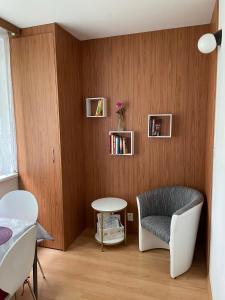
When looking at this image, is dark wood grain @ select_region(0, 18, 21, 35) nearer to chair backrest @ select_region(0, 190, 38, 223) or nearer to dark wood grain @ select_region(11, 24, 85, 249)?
dark wood grain @ select_region(11, 24, 85, 249)

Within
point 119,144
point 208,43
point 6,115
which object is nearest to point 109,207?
point 119,144

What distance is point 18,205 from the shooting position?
2209mm

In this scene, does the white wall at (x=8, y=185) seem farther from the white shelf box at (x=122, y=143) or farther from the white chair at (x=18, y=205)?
the white shelf box at (x=122, y=143)

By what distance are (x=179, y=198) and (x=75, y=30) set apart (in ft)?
7.40

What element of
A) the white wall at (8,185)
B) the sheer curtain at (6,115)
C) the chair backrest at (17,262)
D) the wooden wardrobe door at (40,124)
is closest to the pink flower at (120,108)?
the wooden wardrobe door at (40,124)

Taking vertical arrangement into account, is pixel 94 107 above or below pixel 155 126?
above

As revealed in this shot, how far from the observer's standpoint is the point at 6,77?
2648 millimetres

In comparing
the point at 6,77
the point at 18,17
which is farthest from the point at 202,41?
the point at 6,77

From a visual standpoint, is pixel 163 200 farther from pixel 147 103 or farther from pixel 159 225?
pixel 147 103

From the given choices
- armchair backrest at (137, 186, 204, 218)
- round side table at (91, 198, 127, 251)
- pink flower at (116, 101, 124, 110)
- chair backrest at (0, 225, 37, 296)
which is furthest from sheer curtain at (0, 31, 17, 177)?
armchair backrest at (137, 186, 204, 218)

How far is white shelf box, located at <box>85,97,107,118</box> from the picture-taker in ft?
9.79

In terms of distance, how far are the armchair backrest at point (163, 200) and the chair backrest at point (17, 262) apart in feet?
4.66

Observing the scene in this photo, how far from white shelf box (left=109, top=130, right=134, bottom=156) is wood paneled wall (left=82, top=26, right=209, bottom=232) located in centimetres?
8

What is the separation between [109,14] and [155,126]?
1.28 m
